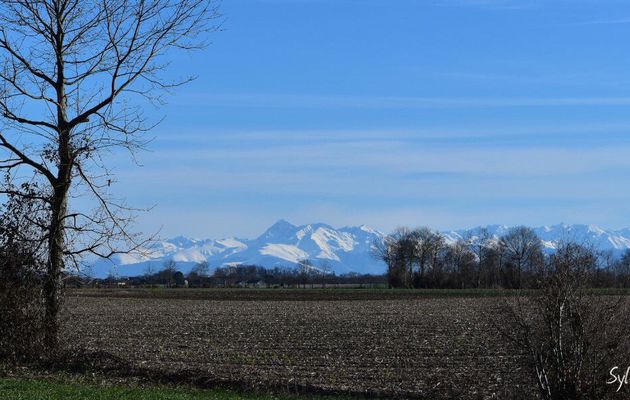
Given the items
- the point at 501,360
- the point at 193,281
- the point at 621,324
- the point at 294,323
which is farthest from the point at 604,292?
the point at 193,281

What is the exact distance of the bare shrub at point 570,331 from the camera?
15141 millimetres

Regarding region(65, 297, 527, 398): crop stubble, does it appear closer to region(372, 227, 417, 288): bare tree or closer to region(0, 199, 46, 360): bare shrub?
region(0, 199, 46, 360): bare shrub

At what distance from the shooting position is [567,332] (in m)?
15.6

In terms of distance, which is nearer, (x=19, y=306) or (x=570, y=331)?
(x=570, y=331)

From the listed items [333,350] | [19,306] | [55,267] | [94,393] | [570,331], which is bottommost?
[333,350]

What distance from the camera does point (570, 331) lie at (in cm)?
1556

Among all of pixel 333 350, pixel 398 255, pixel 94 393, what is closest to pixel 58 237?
pixel 94 393

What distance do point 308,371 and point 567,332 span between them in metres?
9.44

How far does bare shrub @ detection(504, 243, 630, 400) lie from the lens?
49.7 ft

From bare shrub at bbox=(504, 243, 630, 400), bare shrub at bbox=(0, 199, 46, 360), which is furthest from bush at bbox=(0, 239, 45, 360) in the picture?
bare shrub at bbox=(504, 243, 630, 400)

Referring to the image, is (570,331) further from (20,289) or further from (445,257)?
(445,257)

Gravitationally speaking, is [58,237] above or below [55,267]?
above

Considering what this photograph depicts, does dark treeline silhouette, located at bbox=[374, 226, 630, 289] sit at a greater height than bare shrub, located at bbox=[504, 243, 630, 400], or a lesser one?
greater

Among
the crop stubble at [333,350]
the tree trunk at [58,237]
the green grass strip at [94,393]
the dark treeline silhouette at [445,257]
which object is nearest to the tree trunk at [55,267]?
the tree trunk at [58,237]
